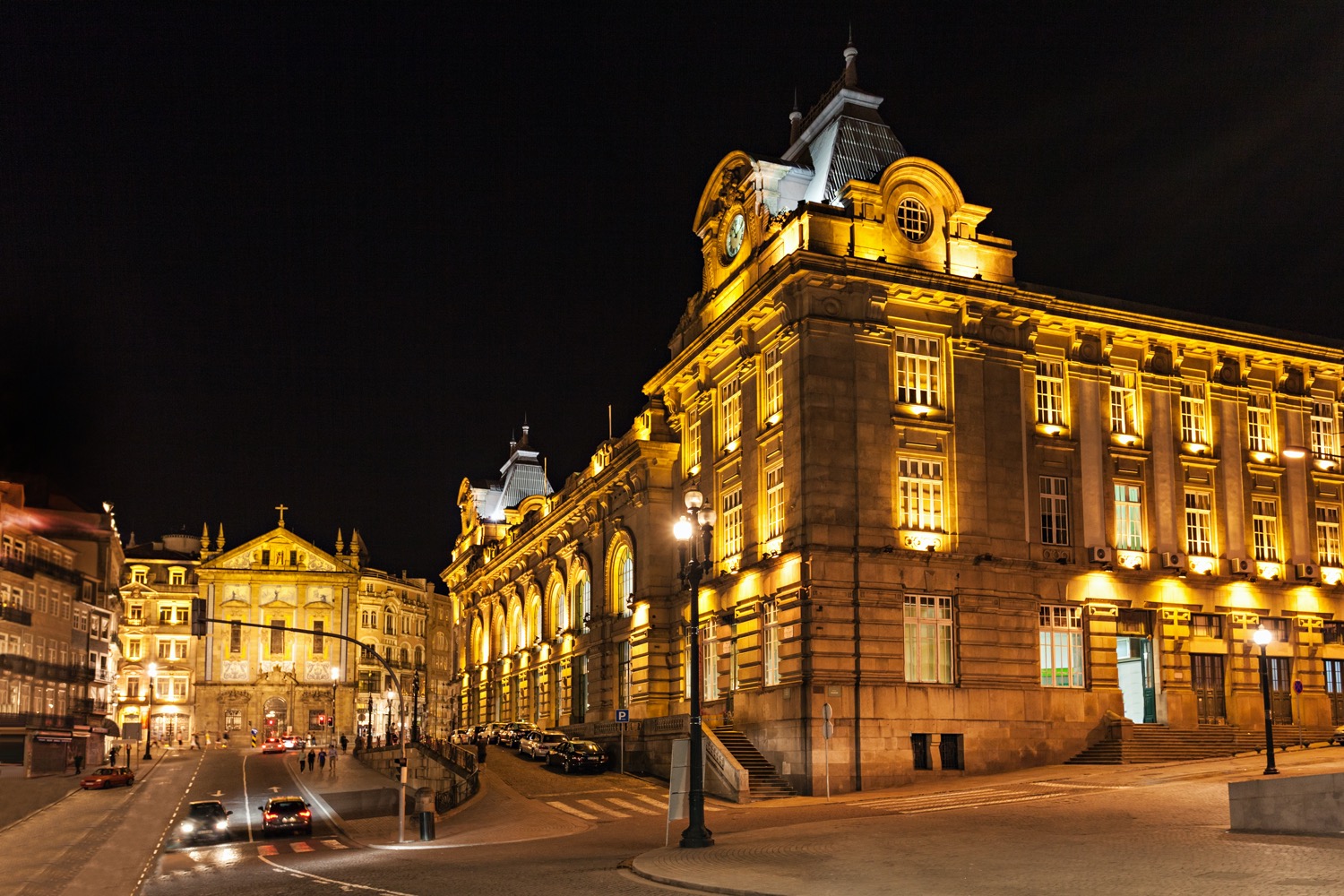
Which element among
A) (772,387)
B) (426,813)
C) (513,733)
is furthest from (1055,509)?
(513,733)

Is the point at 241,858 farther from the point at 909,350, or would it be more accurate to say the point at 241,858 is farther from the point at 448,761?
the point at 909,350

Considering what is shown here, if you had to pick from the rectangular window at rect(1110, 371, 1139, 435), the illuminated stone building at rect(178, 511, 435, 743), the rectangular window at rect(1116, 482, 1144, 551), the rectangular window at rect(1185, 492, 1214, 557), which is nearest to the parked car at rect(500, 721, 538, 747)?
the rectangular window at rect(1116, 482, 1144, 551)

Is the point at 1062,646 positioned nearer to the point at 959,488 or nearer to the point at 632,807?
the point at 959,488

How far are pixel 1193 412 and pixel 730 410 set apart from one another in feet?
60.8

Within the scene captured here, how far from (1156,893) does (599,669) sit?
53.1 meters

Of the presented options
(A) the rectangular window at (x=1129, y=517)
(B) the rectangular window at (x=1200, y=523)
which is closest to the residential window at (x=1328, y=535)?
(B) the rectangular window at (x=1200, y=523)

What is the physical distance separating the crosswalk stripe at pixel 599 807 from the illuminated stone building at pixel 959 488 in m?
5.48

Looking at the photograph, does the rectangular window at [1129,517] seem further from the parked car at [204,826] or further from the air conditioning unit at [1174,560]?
the parked car at [204,826]

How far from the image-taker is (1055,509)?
51.5 m

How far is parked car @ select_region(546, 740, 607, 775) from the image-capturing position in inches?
2127

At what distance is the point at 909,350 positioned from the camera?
1962 inches

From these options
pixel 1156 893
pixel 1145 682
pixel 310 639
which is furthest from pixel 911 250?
pixel 310 639

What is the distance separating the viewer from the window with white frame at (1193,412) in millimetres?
54750

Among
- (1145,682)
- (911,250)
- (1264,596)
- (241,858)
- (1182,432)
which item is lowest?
(241,858)
